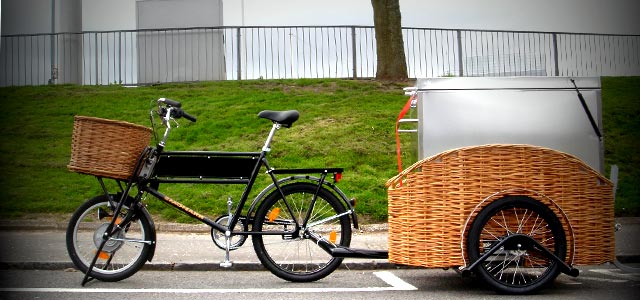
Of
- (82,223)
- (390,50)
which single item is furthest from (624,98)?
(82,223)

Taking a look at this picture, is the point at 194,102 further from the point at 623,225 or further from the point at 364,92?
the point at 623,225

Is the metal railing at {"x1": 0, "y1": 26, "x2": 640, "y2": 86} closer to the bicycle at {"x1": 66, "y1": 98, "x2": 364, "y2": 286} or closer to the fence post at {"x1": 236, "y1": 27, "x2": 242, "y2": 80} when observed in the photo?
the fence post at {"x1": 236, "y1": 27, "x2": 242, "y2": 80}

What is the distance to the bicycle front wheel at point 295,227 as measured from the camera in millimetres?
6441

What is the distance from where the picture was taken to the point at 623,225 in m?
10.5

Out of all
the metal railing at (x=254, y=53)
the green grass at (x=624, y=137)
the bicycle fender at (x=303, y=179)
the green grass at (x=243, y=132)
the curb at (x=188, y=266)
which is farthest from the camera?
the metal railing at (x=254, y=53)

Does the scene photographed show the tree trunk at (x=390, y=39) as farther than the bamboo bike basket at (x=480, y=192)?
Yes

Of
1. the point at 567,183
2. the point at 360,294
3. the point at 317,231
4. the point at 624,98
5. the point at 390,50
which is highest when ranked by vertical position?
the point at 390,50

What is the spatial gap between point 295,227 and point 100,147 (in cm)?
172

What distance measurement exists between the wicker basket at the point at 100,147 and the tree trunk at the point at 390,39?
38.8 ft

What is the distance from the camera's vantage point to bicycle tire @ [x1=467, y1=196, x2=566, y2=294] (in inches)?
223

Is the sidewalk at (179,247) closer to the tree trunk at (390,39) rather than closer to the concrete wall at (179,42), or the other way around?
the tree trunk at (390,39)

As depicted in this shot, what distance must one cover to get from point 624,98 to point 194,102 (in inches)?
362

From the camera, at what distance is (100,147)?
20.2 feet

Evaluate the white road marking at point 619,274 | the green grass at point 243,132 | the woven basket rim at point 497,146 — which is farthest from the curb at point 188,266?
Result: the green grass at point 243,132
